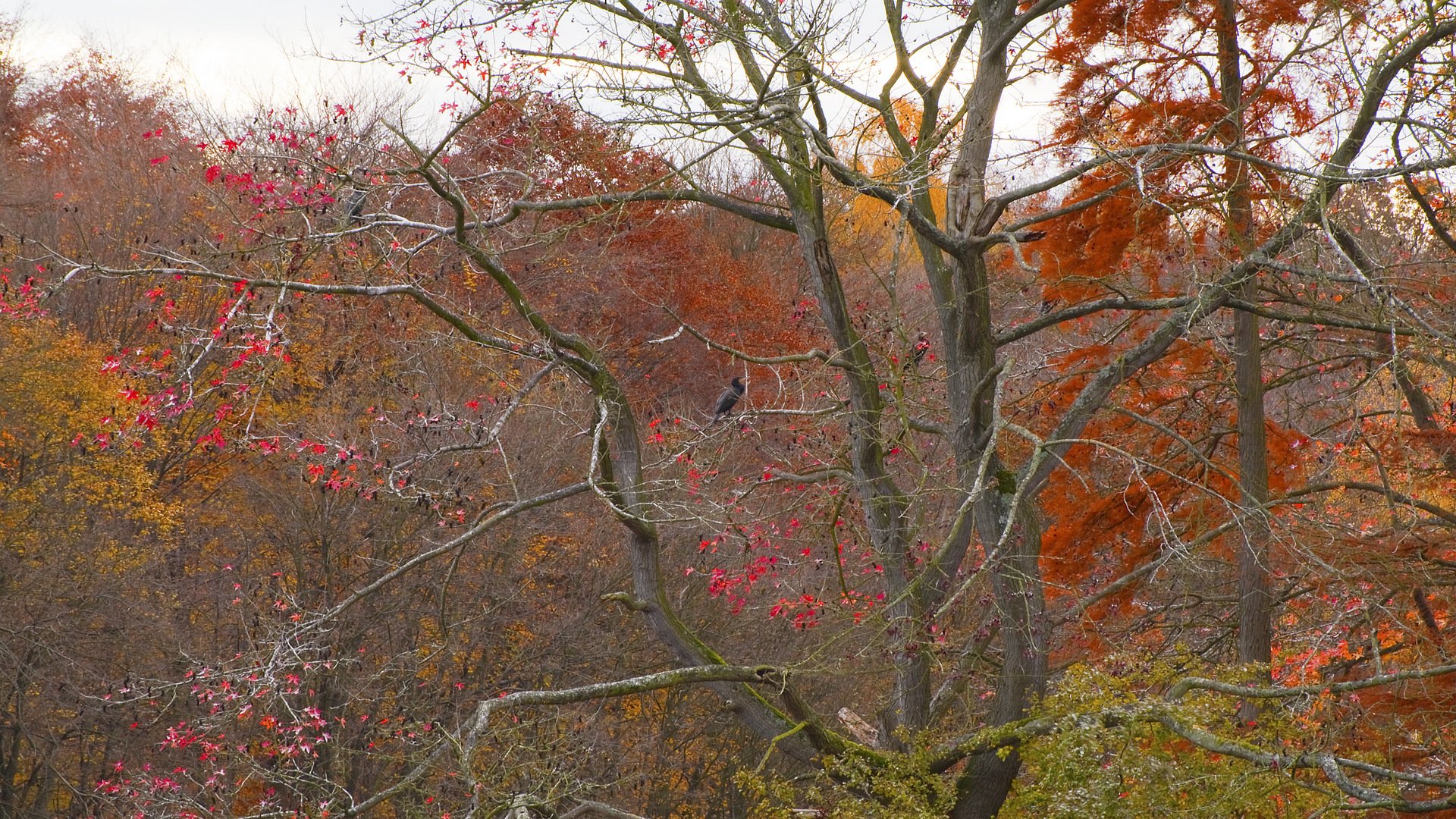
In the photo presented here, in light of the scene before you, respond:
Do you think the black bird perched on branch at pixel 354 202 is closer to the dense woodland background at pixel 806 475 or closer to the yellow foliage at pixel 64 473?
the dense woodland background at pixel 806 475

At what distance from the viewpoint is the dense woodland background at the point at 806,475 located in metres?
5.97

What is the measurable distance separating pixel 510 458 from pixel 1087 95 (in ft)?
20.8

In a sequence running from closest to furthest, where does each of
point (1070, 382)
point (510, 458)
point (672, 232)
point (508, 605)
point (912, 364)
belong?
point (912, 364)
point (1070, 382)
point (510, 458)
point (508, 605)
point (672, 232)

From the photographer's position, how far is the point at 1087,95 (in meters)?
8.29

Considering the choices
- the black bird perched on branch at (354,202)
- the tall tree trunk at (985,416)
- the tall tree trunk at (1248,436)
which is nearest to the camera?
the black bird perched on branch at (354,202)

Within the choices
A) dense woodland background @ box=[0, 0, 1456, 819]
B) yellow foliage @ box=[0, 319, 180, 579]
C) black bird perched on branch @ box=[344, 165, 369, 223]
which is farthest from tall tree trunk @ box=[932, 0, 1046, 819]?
yellow foliage @ box=[0, 319, 180, 579]

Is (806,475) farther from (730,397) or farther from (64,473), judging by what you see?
(64,473)

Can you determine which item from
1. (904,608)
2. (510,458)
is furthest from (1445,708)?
(510,458)

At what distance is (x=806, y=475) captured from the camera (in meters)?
8.05

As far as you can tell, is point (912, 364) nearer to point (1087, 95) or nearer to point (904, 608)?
point (904, 608)

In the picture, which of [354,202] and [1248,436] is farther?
[1248,436]

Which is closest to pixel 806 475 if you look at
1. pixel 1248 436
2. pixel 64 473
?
pixel 1248 436

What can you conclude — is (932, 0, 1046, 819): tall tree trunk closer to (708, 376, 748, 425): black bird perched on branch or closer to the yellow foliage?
(708, 376, 748, 425): black bird perched on branch

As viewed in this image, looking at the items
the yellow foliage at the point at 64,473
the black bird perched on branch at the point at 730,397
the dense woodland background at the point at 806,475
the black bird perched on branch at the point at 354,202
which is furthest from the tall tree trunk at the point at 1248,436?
the yellow foliage at the point at 64,473
